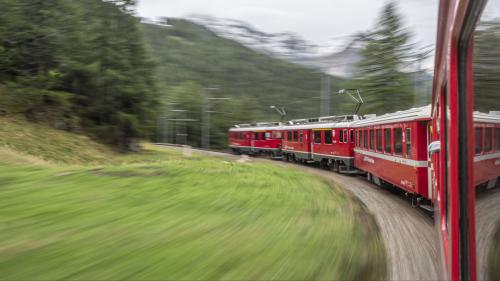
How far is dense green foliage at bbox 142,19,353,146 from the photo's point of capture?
74.2 meters

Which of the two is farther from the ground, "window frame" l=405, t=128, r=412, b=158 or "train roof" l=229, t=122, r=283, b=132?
"train roof" l=229, t=122, r=283, b=132

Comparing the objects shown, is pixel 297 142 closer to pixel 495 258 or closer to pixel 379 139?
pixel 379 139

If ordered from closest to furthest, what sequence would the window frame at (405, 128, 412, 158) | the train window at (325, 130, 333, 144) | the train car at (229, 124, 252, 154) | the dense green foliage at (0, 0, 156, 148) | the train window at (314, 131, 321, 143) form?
the window frame at (405, 128, 412, 158) → the train window at (325, 130, 333, 144) → the train window at (314, 131, 321, 143) → the dense green foliage at (0, 0, 156, 148) → the train car at (229, 124, 252, 154)

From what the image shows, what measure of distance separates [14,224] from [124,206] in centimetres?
220

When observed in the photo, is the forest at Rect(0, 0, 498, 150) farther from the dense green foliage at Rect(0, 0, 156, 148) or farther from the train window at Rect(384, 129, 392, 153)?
the train window at Rect(384, 129, 392, 153)

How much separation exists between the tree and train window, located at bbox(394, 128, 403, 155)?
130 feet

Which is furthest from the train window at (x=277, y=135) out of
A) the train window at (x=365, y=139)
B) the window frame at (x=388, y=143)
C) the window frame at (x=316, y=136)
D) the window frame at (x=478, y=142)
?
the window frame at (x=478, y=142)

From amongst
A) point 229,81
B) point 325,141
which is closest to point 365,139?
point 325,141

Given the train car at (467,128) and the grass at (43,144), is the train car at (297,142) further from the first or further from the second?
the train car at (467,128)

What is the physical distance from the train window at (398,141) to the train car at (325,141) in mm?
8964

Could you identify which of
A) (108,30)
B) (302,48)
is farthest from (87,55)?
(302,48)

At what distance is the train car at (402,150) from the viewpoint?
10.4 metres

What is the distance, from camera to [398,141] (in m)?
11.9

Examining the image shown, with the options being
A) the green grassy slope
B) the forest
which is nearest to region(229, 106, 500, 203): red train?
the forest
